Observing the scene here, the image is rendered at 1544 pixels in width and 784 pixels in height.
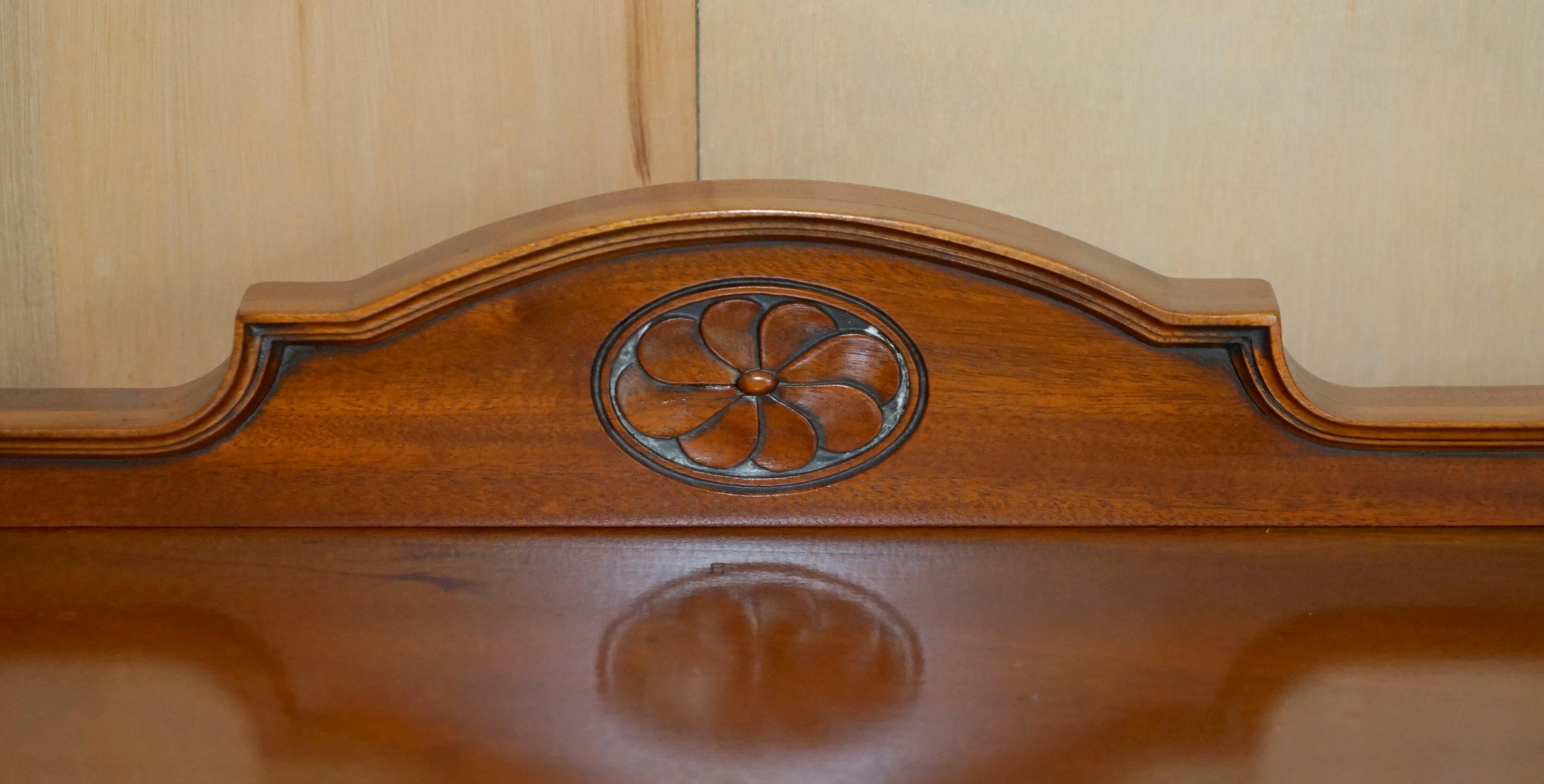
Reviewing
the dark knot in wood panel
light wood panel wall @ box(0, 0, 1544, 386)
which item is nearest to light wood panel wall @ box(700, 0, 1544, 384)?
light wood panel wall @ box(0, 0, 1544, 386)

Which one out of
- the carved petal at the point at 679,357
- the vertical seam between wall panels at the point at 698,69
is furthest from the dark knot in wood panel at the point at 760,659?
the vertical seam between wall panels at the point at 698,69

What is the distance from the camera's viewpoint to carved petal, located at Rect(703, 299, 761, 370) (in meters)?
0.69

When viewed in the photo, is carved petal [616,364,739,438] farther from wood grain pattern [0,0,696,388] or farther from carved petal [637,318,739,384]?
wood grain pattern [0,0,696,388]

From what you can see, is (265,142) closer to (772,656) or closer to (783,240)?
(783,240)

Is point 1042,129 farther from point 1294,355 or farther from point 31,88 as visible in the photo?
point 31,88

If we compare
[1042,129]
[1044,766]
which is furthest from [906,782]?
[1042,129]

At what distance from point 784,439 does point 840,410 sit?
4cm

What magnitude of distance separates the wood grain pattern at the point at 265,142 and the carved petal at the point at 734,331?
0.28m

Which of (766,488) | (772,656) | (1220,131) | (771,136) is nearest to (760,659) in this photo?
(772,656)

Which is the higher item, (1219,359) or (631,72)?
(631,72)

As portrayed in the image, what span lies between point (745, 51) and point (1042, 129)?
242 mm

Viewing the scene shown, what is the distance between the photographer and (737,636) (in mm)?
593

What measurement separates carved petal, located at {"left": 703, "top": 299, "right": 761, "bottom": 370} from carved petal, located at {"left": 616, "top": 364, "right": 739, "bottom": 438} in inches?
0.8

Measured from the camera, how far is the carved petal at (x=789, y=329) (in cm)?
69
